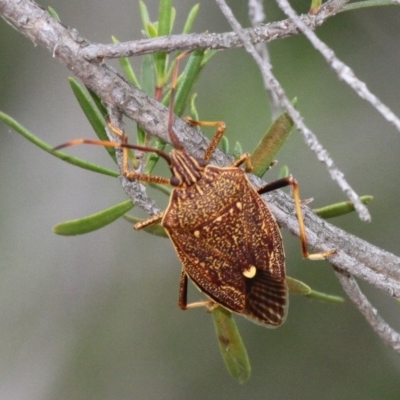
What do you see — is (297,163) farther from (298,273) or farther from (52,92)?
(52,92)

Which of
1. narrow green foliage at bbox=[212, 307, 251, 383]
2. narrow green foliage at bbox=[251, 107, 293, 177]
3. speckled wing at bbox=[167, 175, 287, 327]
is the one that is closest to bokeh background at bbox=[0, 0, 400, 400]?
narrow green foliage at bbox=[212, 307, 251, 383]

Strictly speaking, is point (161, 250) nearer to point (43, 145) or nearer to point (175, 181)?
point (175, 181)

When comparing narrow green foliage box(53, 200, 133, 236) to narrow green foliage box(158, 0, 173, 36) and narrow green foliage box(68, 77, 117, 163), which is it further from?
narrow green foliage box(158, 0, 173, 36)

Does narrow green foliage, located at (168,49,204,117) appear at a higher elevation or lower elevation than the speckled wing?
higher

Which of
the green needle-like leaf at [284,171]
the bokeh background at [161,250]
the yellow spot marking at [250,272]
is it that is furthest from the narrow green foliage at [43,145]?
the bokeh background at [161,250]

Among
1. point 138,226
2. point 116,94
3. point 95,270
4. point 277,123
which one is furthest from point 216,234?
point 95,270

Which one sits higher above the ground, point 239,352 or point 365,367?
point 239,352

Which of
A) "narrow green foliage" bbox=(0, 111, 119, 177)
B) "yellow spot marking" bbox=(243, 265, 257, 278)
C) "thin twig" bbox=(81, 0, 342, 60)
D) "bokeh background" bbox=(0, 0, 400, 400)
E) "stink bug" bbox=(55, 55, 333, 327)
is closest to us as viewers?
"thin twig" bbox=(81, 0, 342, 60)
